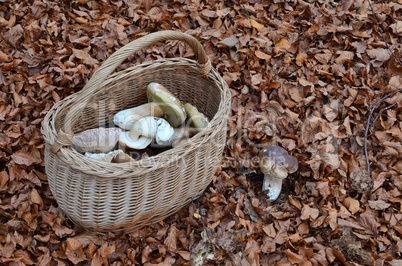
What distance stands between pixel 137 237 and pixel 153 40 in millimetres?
1155

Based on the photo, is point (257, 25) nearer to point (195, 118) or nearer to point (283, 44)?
point (283, 44)

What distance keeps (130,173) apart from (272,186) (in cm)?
102

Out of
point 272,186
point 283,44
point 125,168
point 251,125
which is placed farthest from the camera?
point 283,44

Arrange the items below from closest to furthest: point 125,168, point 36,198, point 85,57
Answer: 1. point 125,168
2. point 36,198
3. point 85,57

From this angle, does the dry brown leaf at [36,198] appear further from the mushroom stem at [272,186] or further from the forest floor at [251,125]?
the mushroom stem at [272,186]

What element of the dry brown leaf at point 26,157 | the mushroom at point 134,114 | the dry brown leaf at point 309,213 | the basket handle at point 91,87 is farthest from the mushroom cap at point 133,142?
the dry brown leaf at point 309,213

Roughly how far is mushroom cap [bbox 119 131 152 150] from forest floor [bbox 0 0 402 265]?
1.63 feet

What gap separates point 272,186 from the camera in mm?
2439

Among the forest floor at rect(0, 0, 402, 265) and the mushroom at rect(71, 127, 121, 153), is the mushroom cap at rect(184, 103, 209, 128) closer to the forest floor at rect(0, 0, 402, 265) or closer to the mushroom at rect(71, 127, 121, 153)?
the forest floor at rect(0, 0, 402, 265)

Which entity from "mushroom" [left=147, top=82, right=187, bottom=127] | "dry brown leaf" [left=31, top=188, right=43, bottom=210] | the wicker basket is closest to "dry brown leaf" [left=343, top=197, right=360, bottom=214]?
the wicker basket

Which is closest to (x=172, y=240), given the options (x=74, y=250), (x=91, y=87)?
(x=74, y=250)

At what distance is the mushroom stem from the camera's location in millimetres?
2426

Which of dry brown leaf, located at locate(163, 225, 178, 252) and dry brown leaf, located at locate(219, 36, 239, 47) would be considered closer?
dry brown leaf, located at locate(163, 225, 178, 252)

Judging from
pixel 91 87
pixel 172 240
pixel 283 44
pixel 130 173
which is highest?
pixel 91 87
